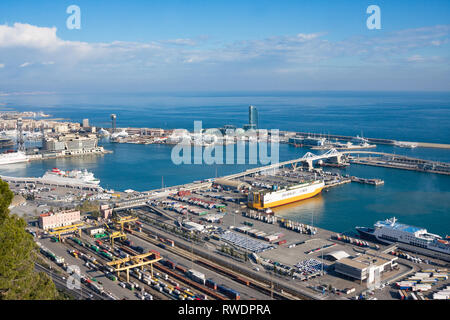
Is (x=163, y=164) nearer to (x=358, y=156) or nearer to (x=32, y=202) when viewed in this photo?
(x=32, y=202)

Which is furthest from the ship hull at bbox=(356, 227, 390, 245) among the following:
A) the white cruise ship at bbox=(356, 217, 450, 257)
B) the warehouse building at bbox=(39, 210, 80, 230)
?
the warehouse building at bbox=(39, 210, 80, 230)

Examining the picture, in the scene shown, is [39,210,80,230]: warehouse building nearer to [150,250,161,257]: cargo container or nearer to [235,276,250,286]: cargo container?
[150,250,161,257]: cargo container

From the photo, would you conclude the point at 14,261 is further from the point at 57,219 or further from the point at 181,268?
the point at 57,219

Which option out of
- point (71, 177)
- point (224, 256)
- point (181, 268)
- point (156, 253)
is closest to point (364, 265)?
point (224, 256)

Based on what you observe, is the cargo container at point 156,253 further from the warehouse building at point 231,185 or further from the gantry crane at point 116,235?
the warehouse building at point 231,185
